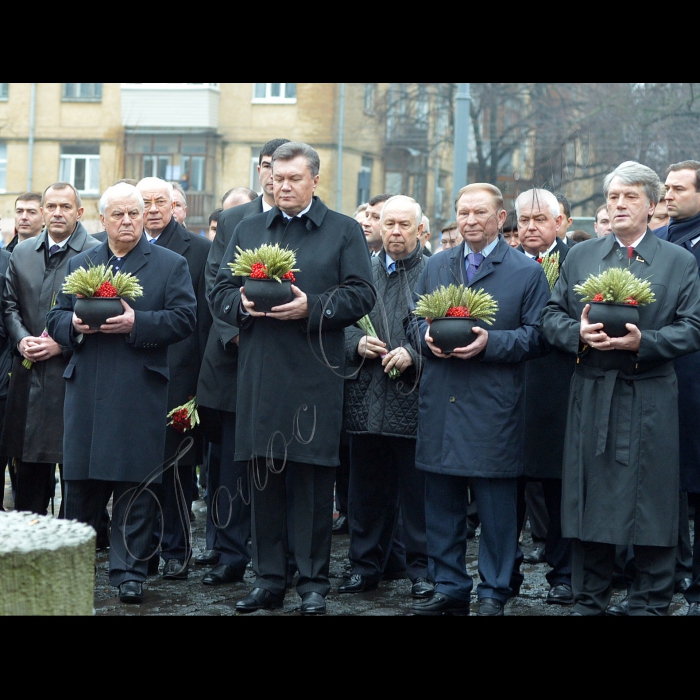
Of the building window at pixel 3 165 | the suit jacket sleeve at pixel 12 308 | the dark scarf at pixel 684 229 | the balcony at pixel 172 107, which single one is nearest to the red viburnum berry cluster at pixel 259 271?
the suit jacket sleeve at pixel 12 308

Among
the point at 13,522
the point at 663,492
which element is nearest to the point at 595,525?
the point at 663,492

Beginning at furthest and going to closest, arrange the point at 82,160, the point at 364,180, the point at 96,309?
1. the point at 82,160
2. the point at 364,180
3. the point at 96,309

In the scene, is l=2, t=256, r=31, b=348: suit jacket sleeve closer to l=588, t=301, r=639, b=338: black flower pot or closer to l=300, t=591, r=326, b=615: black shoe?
l=300, t=591, r=326, b=615: black shoe

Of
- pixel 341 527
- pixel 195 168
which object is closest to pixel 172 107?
pixel 195 168

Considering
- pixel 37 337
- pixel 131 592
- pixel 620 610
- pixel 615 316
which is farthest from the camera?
pixel 37 337

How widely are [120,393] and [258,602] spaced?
4.61 feet

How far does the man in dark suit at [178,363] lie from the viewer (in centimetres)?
758

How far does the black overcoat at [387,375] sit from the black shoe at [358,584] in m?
0.90

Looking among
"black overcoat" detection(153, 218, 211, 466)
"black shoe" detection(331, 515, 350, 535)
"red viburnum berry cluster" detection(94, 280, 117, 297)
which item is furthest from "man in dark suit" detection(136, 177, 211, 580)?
"black shoe" detection(331, 515, 350, 535)

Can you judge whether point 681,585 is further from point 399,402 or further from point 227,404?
point 227,404

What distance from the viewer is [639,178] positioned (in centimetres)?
617

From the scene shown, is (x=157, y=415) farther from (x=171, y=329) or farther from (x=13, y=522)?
(x=13, y=522)

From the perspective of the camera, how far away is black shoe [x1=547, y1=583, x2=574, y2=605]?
679 centimetres
